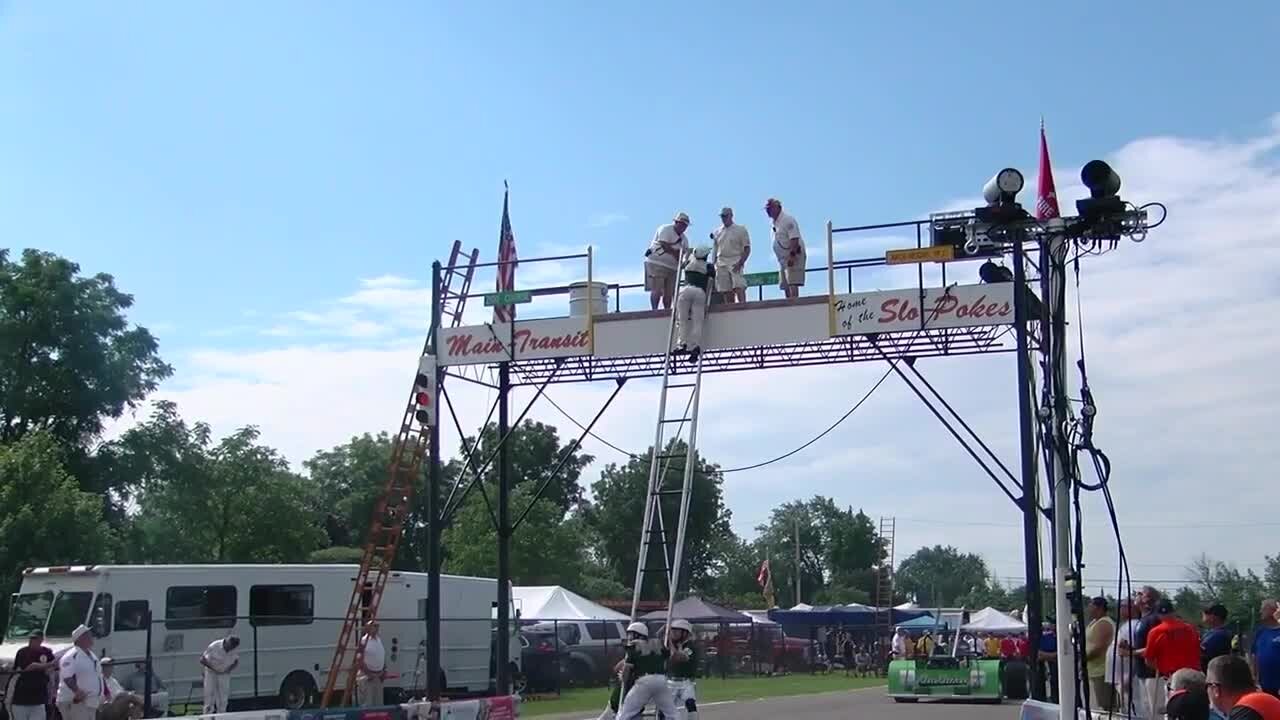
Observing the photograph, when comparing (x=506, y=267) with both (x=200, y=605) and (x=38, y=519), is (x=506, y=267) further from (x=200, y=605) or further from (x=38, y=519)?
(x=38, y=519)

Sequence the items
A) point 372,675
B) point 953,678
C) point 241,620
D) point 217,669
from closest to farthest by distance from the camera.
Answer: point 217,669
point 372,675
point 241,620
point 953,678

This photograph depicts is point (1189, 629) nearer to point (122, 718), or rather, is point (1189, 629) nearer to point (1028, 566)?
point (1028, 566)

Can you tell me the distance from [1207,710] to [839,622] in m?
51.7

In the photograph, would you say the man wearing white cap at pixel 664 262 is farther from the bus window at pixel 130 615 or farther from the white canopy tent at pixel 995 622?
the white canopy tent at pixel 995 622

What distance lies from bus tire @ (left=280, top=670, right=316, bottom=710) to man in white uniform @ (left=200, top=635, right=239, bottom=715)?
380cm

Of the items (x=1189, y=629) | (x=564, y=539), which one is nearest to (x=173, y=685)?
(x=1189, y=629)

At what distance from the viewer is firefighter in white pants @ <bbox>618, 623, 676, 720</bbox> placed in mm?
14227

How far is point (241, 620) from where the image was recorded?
81.9ft

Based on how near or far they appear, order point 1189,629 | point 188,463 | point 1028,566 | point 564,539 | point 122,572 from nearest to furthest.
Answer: point 1189,629
point 1028,566
point 122,572
point 188,463
point 564,539

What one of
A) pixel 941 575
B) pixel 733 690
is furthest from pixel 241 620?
pixel 941 575

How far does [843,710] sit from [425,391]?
10.9 metres

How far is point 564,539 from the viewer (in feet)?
195

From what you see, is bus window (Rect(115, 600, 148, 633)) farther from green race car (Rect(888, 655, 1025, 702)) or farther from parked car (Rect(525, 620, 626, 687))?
green race car (Rect(888, 655, 1025, 702))

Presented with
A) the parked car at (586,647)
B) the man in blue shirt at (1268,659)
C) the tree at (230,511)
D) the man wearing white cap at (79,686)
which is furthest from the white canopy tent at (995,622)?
the man in blue shirt at (1268,659)
